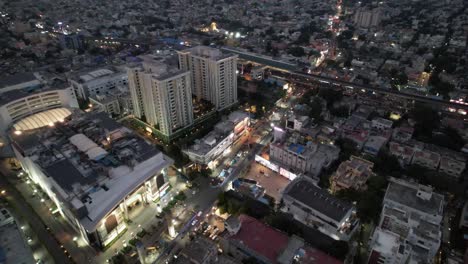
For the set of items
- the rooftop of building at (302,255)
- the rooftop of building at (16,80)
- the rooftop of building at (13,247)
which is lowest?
the rooftop of building at (13,247)

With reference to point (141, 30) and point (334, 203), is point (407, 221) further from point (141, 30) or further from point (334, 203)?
point (141, 30)

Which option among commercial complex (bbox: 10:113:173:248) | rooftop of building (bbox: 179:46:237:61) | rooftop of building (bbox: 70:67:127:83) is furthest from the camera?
rooftop of building (bbox: 70:67:127:83)

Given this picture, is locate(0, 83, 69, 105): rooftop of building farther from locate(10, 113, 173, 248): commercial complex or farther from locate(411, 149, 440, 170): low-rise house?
locate(411, 149, 440, 170): low-rise house

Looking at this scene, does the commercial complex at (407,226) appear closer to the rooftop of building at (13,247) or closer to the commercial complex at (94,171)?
the commercial complex at (94,171)

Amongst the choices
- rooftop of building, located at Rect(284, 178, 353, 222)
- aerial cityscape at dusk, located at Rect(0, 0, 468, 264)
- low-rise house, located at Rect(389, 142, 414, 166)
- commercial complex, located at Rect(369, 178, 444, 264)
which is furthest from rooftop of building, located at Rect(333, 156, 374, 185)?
low-rise house, located at Rect(389, 142, 414, 166)

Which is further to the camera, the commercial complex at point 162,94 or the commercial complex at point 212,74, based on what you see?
the commercial complex at point 212,74

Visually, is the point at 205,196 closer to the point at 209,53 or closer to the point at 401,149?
the point at 209,53

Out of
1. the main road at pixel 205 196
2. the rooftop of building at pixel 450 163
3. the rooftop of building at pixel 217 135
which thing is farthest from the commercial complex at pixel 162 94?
the rooftop of building at pixel 450 163
